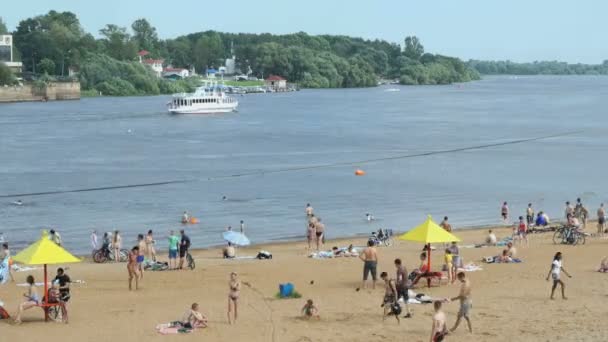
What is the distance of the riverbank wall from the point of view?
149 metres

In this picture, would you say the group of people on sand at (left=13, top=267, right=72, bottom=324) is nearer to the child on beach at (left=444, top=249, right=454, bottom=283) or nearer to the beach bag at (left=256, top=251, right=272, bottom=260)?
the child on beach at (left=444, top=249, right=454, bottom=283)

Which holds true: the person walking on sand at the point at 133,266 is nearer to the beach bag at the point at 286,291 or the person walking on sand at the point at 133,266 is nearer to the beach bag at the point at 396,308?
the beach bag at the point at 286,291

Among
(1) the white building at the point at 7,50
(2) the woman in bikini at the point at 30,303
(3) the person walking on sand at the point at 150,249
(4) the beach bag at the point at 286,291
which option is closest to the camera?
(2) the woman in bikini at the point at 30,303

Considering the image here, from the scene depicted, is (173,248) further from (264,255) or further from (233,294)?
(233,294)

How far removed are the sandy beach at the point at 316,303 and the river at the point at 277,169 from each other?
897cm

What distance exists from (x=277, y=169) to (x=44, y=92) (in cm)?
10203

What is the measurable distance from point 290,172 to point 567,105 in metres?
104

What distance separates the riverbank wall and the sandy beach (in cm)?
12711

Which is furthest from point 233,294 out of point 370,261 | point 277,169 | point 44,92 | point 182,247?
point 44,92

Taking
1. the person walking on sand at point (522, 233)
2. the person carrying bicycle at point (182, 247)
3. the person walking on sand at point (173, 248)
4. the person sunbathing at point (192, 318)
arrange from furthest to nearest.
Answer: the person walking on sand at point (522, 233)
the person walking on sand at point (173, 248)
the person carrying bicycle at point (182, 247)
the person sunbathing at point (192, 318)

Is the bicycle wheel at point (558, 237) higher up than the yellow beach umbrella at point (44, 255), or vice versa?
the yellow beach umbrella at point (44, 255)

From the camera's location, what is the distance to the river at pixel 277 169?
1604 inches

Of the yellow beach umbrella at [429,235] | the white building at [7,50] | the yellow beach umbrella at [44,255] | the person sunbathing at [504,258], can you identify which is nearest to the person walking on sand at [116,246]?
the yellow beach umbrella at [44,255]

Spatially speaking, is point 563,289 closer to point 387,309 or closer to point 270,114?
point 387,309
